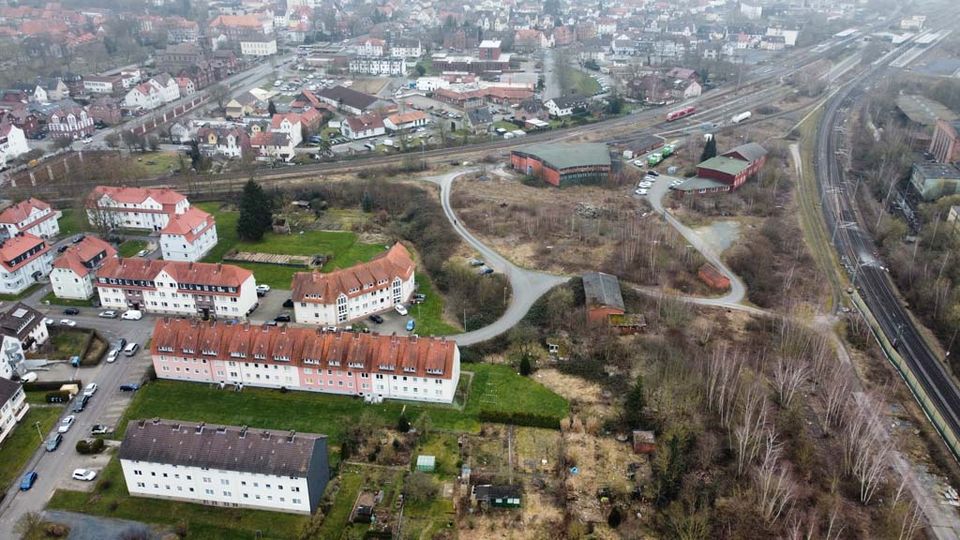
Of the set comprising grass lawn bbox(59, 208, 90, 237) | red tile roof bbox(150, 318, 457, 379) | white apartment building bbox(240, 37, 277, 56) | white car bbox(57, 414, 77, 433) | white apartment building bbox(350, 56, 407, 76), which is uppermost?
white apartment building bbox(240, 37, 277, 56)

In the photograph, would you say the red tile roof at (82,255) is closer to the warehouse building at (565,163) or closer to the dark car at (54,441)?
the dark car at (54,441)

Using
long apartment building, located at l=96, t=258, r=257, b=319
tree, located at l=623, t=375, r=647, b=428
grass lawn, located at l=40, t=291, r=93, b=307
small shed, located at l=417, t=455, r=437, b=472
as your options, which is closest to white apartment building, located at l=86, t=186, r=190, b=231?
grass lawn, located at l=40, t=291, r=93, b=307

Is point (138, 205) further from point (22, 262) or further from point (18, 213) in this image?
point (22, 262)

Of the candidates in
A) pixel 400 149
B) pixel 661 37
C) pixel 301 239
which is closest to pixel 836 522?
pixel 301 239

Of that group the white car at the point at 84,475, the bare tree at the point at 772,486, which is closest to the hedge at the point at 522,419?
the bare tree at the point at 772,486

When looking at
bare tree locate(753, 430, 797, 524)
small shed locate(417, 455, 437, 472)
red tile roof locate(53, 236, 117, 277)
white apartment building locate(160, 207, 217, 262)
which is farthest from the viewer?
white apartment building locate(160, 207, 217, 262)

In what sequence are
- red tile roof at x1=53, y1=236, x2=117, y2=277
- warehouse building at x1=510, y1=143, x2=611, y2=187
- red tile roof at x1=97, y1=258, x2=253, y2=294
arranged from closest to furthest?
1. red tile roof at x1=97, y1=258, x2=253, y2=294
2. red tile roof at x1=53, y1=236, x2=117, y2=277
3. warehouse building at x1=510, y1=143, x2=611, y2=187

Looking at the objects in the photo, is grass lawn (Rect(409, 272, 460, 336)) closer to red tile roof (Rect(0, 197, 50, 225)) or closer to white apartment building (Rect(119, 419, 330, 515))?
white apartment building (Rect(119, 419, 330, 515))

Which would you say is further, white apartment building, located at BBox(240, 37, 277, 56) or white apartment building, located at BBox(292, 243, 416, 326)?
white apartment building, located at BBox(240, 37, 277, 56)

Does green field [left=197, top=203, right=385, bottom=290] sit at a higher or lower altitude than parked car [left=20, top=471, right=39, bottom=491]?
higher
